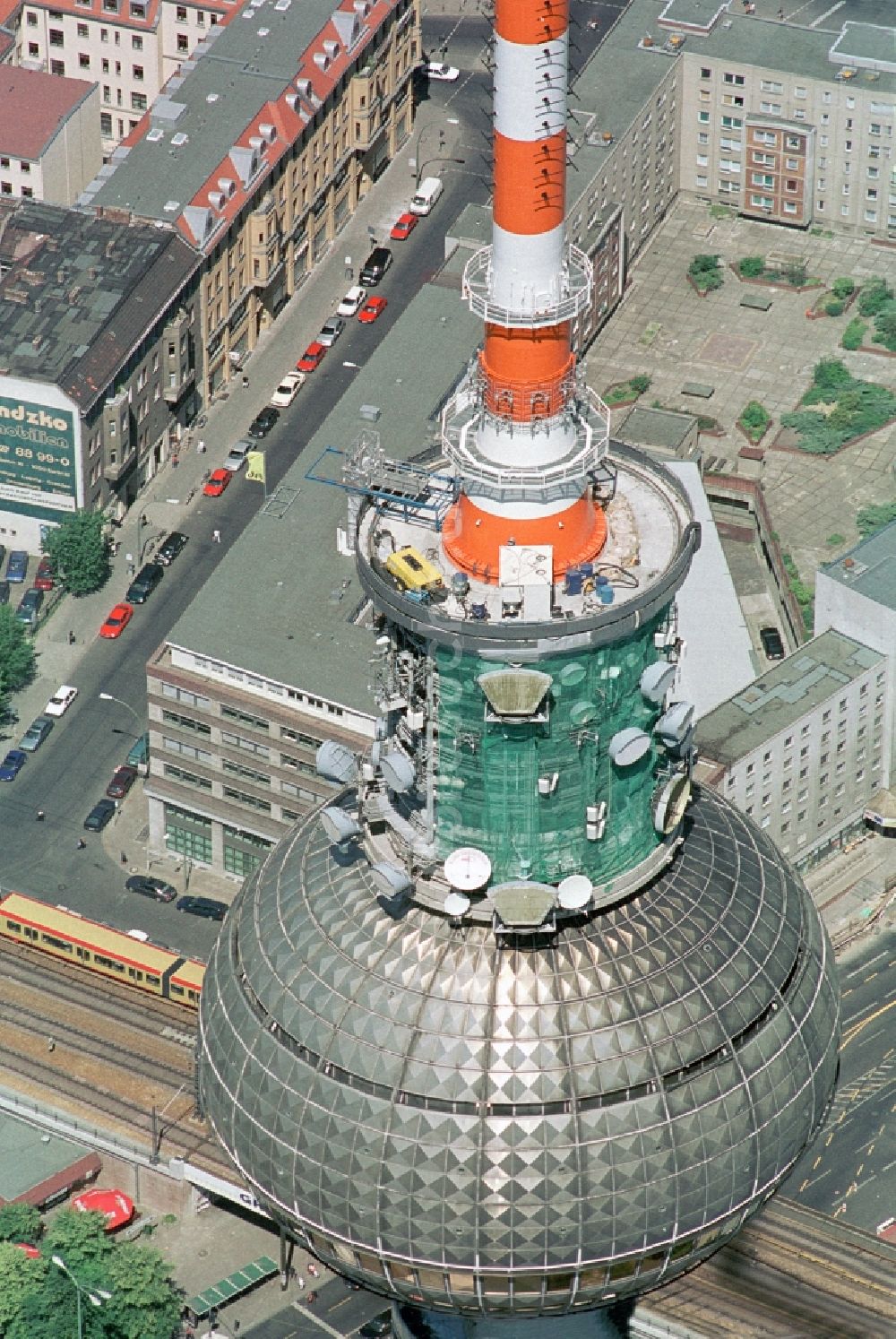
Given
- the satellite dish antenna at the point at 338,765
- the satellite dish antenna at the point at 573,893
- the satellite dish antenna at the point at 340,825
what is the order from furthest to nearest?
the satellite dish antenna at the point at 338,765 → the satellite dish antenna at the point at 340,825 → the satellite dish antenna at the point at 573,893

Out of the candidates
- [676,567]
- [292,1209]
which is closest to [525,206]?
[676,567]

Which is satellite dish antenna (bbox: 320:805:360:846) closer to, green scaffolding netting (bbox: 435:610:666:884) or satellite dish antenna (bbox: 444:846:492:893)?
green scaffolding netting (bbox: 435:610:666:884)

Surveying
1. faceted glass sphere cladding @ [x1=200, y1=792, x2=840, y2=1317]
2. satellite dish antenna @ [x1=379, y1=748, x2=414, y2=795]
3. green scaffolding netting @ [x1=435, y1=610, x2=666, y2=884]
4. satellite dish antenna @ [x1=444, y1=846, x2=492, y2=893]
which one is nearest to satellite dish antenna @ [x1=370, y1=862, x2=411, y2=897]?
faceted glass sphere cladding @ [x1=200, y1=792, x2=840, y2=1317]

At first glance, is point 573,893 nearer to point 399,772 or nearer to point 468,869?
point 468,869

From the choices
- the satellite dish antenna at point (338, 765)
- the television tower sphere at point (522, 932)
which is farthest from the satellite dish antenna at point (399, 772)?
the satellite dish antenna at point (338, 765)

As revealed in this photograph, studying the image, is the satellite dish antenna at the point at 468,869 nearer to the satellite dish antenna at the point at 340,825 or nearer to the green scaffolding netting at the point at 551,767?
the green scaffolding netting at the point at 551,767

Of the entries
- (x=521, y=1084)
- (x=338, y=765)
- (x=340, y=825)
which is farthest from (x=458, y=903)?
(x=338, y=765)
